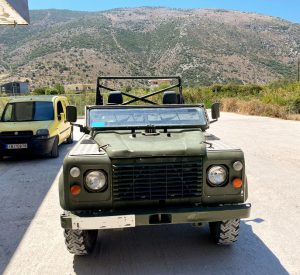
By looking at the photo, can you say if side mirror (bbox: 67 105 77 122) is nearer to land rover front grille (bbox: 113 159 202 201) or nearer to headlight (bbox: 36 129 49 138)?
land rover front grille (bbox: 113 159 202 201)

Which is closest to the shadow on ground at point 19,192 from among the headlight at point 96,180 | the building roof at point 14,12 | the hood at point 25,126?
the hood at point 25,126

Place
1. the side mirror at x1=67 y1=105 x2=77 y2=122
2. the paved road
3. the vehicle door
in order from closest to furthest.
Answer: the paved road < the side mirror at x1=67 y1=105 x2=77 y2=122 < the vehicle door

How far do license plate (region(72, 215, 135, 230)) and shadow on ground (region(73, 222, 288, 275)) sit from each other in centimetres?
56

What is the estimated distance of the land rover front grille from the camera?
3.93m

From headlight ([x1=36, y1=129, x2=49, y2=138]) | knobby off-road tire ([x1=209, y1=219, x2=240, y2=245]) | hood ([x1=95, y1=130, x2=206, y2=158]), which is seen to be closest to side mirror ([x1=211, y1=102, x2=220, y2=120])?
hood ([x1=95, y1=130, x2=206, y2=158])

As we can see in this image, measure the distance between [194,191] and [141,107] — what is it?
1849 millimetres

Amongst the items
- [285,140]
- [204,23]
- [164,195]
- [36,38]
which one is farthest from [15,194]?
[204,23]

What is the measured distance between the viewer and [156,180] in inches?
156

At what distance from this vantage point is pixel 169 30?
11419 centimetres

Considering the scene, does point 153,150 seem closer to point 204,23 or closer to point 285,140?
point 285,140

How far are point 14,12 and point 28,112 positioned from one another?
5.10 metres

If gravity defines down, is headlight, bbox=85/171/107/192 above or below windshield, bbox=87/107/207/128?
below

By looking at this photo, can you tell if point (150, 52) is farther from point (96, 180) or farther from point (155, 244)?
point (96, 180)

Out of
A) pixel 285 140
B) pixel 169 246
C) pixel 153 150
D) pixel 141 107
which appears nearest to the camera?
pixel 153 150
